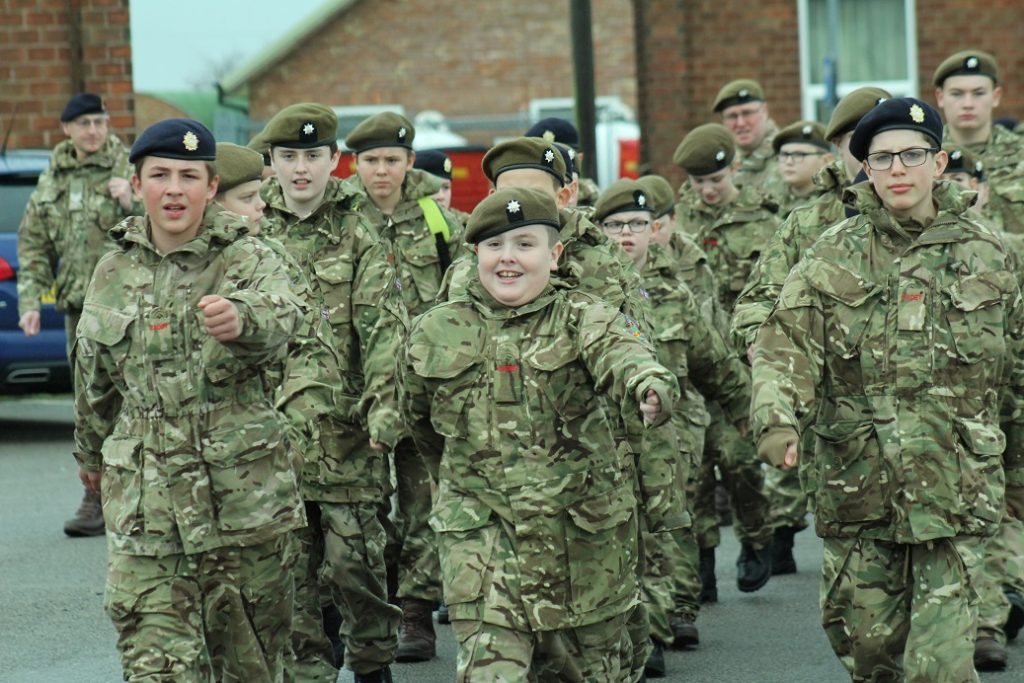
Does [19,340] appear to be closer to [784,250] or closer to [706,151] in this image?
[706,151]

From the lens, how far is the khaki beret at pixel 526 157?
7090 millimetres

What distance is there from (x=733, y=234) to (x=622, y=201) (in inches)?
99.8

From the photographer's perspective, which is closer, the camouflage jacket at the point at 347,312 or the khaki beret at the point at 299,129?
the camouflage jacket at the point at 347,312

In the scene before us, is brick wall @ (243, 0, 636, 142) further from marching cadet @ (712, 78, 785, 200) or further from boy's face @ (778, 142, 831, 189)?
boy's face @ (778, 142, 831, 189)

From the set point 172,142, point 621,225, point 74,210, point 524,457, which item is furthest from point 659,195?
point 74,210

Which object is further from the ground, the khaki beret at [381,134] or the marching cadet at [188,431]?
the khaki beret at [381,134]

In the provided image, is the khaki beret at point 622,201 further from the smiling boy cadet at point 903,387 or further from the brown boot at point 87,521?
the brown boot at point 87,521

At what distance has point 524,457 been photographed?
5934mm

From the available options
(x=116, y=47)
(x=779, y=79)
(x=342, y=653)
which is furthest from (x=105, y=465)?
(x=779, y=79)

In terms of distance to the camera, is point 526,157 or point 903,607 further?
point 526,157

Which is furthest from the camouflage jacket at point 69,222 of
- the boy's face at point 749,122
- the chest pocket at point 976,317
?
the chest pocket at point 976,317

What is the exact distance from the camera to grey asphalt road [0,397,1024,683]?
8062mm

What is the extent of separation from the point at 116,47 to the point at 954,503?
11.5m

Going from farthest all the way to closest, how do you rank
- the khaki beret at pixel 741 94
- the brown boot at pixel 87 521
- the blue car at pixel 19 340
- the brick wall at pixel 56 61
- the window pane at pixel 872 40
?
the window pane at pixel 872 40 → the brick wall at pixel 56 61 → the blue car at pixel 19 340 → the khaki beret at pixel 741 94 → the brown boot at pixel 87 521
